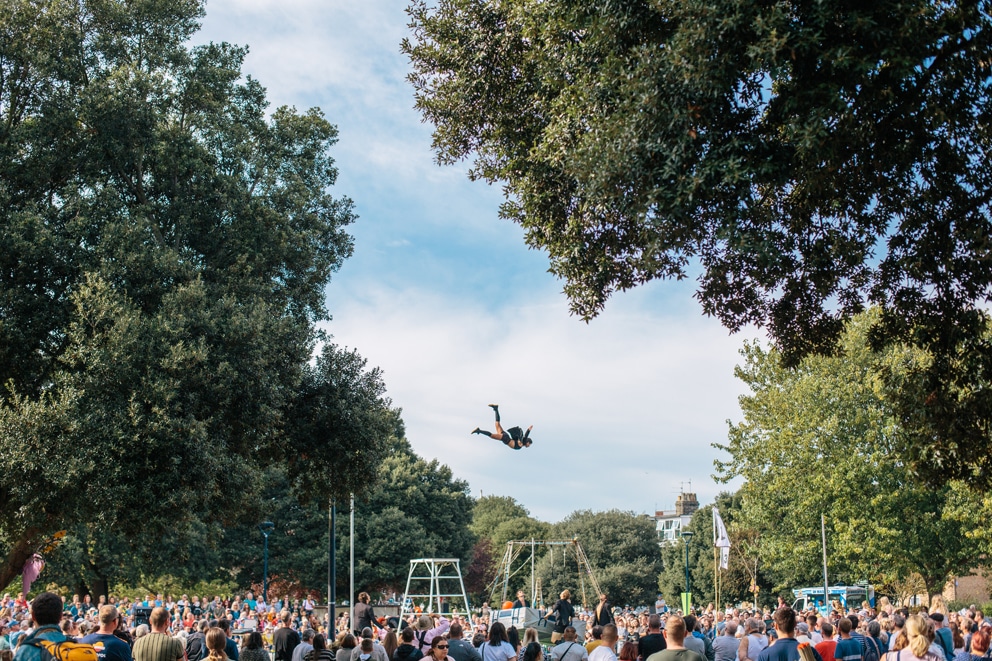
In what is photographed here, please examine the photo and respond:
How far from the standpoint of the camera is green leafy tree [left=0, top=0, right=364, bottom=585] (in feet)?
57.9

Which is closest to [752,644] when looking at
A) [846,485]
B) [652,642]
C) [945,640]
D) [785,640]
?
[652,642]

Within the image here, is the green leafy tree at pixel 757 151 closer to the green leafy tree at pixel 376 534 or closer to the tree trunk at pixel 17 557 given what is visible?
the tree trunk at pixel 17 557

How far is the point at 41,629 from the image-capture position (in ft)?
23.8

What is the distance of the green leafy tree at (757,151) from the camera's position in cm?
985

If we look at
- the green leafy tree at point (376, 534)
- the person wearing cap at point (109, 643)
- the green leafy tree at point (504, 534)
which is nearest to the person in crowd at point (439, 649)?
the person wearing cap at point (109, 643)

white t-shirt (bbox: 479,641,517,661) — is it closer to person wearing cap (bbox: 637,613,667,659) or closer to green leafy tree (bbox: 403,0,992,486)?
person wearing cap (bbox: 637,613,667,659)

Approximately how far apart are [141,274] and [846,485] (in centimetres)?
3348

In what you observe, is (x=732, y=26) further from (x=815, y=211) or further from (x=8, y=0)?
(x=8, y=0)

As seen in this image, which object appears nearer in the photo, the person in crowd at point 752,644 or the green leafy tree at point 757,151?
the green leafy tree at point 757,151

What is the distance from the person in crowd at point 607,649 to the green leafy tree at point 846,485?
32074 mm

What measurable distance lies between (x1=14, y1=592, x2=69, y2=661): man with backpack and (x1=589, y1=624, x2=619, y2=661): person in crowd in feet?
19.2

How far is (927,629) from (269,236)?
16464 mm

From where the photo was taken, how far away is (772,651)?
423 inches

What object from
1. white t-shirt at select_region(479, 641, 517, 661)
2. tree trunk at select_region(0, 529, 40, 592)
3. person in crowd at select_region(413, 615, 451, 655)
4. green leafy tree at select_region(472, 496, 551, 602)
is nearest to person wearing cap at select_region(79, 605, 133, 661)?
person in crowd at select_region(413, 615, 451, 655)
